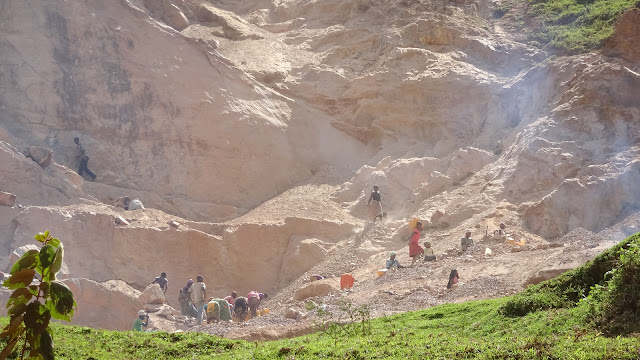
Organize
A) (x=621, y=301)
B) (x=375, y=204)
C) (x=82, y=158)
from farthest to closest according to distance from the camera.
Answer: (x=82, y=158)
(x=375, y=204)
(x=621, y=301)

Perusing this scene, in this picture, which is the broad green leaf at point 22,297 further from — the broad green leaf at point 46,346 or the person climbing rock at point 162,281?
the person climbing rock at point 162,281

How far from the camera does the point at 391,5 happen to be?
1110 inches

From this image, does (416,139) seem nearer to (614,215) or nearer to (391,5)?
(391,5)

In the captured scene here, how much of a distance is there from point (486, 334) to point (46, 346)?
5.79 m

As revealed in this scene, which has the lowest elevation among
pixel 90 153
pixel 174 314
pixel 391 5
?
pixel 174 314

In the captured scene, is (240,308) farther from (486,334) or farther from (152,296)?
(486,334)

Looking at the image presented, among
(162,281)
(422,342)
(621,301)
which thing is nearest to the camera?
(621,301)

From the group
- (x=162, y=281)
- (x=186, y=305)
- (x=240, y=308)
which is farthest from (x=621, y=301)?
(x=162, y=281)

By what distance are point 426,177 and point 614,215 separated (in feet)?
19.5

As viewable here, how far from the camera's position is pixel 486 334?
9188 millimetres

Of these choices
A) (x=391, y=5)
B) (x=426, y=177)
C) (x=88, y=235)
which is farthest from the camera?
(x=391, y=5)

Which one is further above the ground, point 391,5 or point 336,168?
point 391,5

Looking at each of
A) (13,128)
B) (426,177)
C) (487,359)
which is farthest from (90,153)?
(487,359)

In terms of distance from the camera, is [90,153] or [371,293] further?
[90,153]
